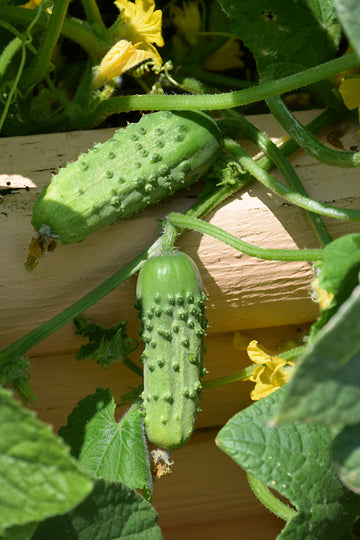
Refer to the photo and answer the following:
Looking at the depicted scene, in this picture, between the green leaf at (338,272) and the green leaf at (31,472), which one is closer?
the green leaf at (31,472)

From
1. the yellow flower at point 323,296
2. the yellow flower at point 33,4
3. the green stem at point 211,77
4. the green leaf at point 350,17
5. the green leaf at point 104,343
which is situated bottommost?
the green leaf at point 104,343

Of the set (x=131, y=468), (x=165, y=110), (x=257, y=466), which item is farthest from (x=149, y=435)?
(x=165, y=110)

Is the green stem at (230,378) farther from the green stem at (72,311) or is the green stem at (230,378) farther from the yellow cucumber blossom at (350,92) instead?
the yellow cucumber blossom at (350,92)

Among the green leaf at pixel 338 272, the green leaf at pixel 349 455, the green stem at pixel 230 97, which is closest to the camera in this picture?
the green leaf at pixel 349 455

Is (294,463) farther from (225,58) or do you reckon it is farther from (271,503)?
(225,58)

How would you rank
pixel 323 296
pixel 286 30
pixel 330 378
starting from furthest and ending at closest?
pixel 286 30
pixel 323 296
pixel 330 378

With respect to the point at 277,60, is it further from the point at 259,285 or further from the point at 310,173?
the point at 259,285

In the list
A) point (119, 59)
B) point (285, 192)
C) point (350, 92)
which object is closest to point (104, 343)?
point (285, 192)

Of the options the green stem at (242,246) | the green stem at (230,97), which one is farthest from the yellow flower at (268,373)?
the green stem at (230,97)
